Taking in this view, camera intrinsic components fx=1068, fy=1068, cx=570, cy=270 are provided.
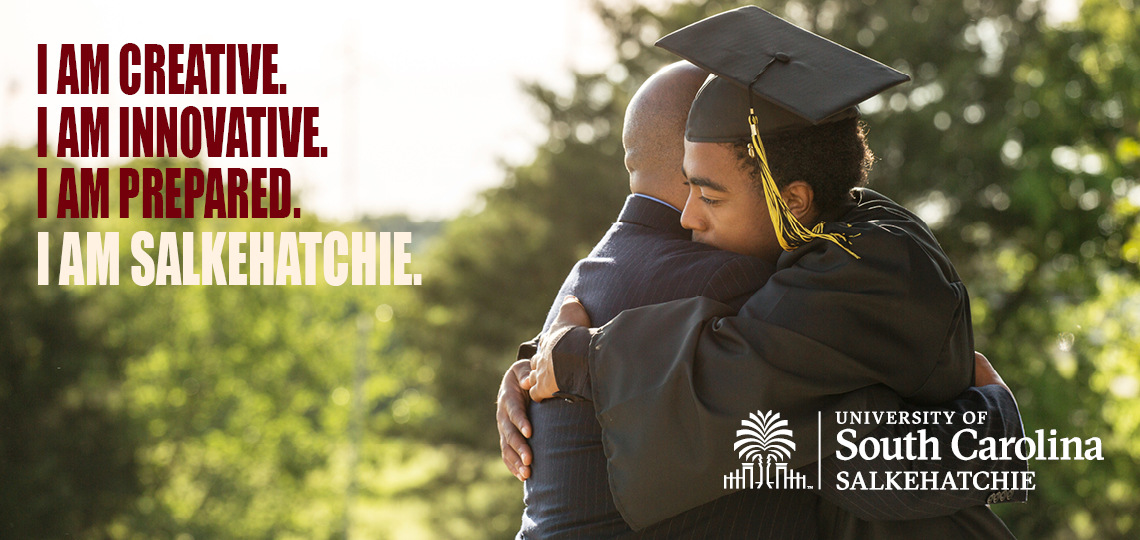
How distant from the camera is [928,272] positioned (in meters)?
1.79

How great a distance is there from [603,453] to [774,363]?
1.20ft

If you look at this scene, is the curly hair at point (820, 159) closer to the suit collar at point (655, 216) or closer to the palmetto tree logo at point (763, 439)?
the suit collar at point (655, 216)

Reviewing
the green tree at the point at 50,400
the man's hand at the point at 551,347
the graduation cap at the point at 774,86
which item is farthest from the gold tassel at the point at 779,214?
the green tree at the point at 50,400

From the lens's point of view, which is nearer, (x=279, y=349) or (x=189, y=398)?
(x=189, y=398)

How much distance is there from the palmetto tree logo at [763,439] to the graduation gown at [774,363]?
1cm

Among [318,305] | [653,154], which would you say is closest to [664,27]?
[653,154]

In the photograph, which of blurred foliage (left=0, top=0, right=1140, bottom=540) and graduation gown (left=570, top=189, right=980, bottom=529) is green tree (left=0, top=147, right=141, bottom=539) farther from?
graduation gown (left=570, top=189, right=980, bottom=529)

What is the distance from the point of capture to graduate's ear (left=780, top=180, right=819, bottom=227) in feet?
6.35

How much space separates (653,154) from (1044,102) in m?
10.5

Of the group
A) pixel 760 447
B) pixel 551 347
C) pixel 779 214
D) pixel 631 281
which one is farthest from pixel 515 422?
pixel 779 214

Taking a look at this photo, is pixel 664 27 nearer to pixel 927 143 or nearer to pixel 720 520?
pixel 927 143

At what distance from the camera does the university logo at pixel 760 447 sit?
5.59ft

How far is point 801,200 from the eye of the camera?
6.43 ft

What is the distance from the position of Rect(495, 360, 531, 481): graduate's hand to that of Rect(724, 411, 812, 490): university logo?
1.51ft
